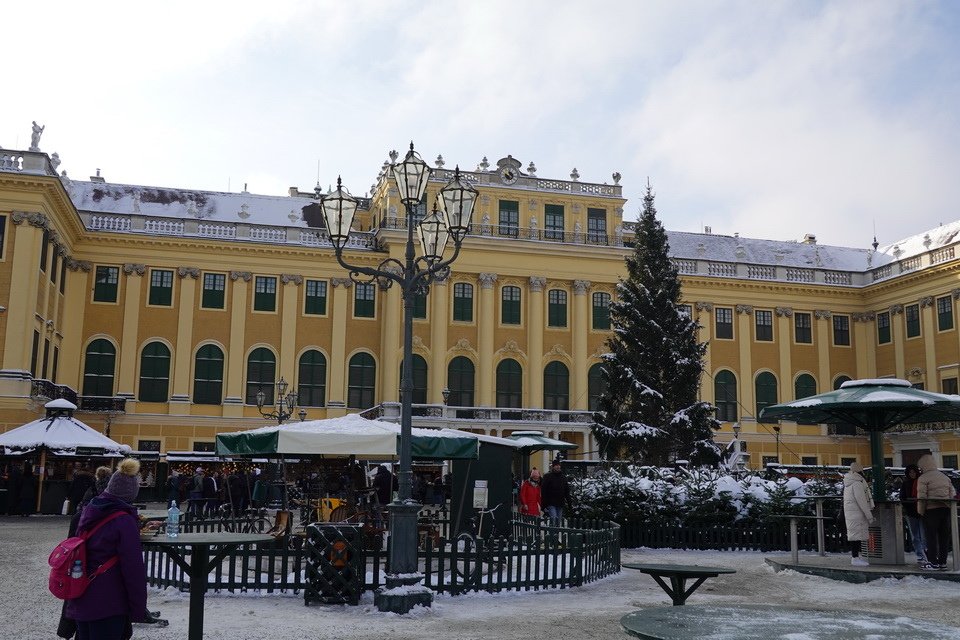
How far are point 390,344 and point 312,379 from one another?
12.9ft

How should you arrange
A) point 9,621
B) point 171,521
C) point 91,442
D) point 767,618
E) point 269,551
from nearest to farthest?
point 767,618 < point 171,521 < point 9,621 < point 269,551 < point 91,442

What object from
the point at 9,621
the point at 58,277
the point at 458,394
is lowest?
the point at 9,621

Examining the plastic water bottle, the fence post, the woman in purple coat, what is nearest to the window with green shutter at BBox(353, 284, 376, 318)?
the fence post

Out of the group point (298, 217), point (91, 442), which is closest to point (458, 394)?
point (298, 217)

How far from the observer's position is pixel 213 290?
44.2 m

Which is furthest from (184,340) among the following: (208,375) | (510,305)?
(510,305)

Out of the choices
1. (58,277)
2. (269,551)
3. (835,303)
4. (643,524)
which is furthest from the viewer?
(835,303)

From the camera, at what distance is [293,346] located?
4472 cm

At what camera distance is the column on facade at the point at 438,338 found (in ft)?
147

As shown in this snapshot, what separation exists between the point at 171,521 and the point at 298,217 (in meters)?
40.4

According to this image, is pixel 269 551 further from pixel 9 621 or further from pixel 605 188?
pixel 605 188

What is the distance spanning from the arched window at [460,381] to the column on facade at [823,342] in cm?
1859

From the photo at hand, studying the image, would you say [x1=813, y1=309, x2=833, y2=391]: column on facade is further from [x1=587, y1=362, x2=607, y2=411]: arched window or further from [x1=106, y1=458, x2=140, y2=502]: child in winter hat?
[x1=106, y1=458, x2=140, y2=502]: child in winter hat

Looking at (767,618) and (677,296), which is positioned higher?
(677,296)
